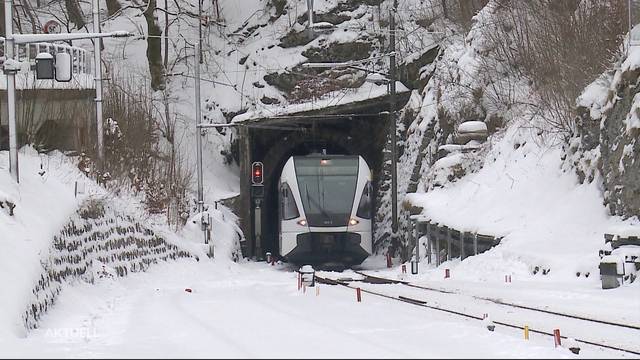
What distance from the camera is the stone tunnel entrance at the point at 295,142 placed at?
119 feet

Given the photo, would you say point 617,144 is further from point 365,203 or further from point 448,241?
point 365,203

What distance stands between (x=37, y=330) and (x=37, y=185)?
7.47 meters

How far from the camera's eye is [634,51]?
63.6 ft

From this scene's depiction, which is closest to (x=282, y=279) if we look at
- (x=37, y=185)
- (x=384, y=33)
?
(x=37, y=185)

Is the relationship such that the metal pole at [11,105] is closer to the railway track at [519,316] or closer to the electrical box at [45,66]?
the electrical box at [45,66]

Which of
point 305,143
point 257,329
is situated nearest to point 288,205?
point 305,143

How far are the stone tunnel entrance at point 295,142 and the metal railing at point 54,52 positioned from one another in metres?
6.59

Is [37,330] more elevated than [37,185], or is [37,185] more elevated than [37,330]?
[37,185]

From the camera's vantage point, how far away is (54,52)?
30062 millimetres

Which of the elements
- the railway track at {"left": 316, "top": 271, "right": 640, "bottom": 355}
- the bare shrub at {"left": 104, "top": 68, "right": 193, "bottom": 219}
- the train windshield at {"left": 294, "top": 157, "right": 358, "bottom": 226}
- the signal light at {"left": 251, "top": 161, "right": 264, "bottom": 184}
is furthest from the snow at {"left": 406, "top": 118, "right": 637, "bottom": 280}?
the bare shrub at {"left": 104, "top": 68, "right": 193, "bottom": 219}

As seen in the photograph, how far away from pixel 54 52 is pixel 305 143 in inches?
514

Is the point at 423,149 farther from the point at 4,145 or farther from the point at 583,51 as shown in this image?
the point at 4,145

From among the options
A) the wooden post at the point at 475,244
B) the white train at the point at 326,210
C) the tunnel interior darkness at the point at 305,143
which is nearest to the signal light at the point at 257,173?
the white train at the point at 326,210

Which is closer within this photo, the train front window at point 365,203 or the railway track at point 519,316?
the railway track at point 519,316
